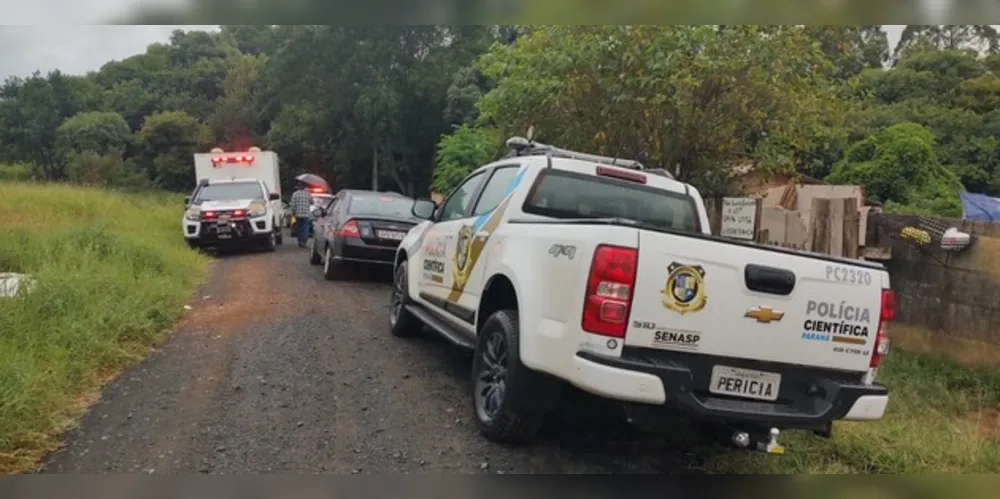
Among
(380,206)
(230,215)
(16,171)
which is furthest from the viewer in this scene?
(16,171)

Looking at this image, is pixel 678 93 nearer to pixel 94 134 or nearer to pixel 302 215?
pixel 302 215

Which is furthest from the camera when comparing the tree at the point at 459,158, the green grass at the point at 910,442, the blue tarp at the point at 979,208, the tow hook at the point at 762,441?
the tree at the point at 459,158

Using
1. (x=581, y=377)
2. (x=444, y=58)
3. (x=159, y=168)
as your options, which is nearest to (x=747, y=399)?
(x=581, y=377)

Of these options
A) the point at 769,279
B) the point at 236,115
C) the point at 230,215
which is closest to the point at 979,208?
the point at 769,279

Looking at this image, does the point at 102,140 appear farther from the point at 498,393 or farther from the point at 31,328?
the point at 498,393

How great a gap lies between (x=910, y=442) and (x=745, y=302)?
2.02 metres

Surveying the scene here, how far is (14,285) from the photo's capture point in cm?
633

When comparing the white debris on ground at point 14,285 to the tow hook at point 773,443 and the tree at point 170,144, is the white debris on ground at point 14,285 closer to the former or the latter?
the tow hook at point 773,443

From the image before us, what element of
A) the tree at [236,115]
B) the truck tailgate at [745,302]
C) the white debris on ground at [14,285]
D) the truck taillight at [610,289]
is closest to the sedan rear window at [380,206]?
the white debris on ground at [14,285]

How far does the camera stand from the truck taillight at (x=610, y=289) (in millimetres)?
3309

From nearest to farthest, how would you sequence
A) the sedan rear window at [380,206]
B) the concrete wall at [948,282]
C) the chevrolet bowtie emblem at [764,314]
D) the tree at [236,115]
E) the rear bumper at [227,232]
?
1. the chevrolet bowtie emblem at [764,314]
2. the concrete wall at [948,282]
3. the sedan rear window at [380,206]
4. the rear bumper at [227,232]
5. the tree at [236,115]

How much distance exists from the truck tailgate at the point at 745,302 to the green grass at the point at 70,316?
11.0 ft

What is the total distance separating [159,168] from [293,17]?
34.8 m

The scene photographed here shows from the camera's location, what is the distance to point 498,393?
4246 millimetres
